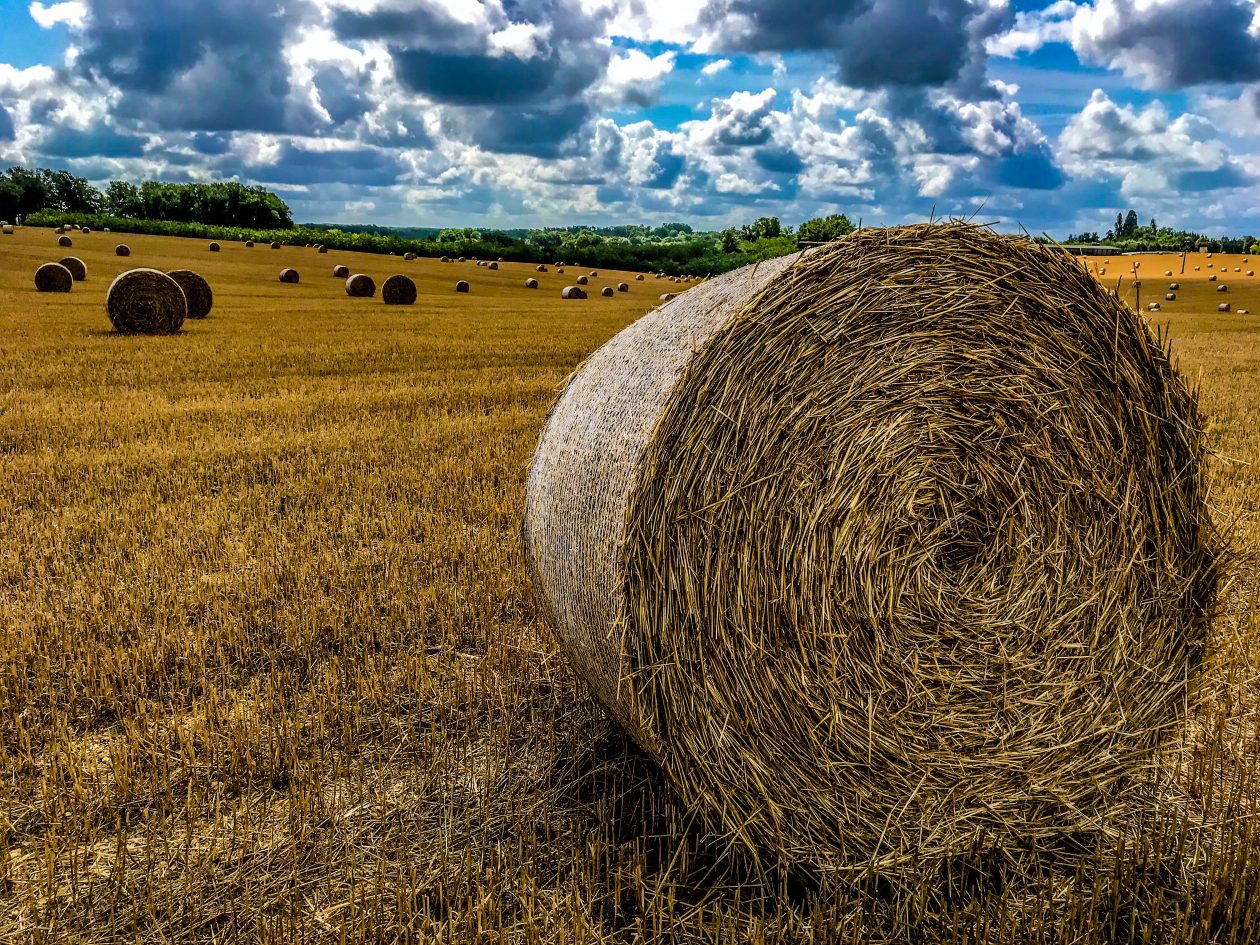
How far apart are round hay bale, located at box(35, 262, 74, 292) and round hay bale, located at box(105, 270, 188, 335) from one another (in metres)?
12.3

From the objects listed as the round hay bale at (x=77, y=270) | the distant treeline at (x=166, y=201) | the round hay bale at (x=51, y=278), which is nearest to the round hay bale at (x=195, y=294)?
the round hay bale at (x=51, y=278)

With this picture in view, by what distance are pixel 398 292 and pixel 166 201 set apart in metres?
64.2

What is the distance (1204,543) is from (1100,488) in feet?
2.03

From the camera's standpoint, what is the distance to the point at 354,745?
444 centimetres

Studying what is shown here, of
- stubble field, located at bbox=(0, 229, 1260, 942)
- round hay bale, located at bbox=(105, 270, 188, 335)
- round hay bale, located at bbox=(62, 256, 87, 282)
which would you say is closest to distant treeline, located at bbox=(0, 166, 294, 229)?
round hay bale, located at bbox=(62, 256, 87, 282)

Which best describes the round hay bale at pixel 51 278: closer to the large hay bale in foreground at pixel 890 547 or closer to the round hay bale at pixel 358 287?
the round hay bale at pixel 358 287

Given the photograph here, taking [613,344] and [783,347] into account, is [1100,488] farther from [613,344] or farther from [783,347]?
[613,344]

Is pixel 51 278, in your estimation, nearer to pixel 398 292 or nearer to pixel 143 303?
pixel 398 292

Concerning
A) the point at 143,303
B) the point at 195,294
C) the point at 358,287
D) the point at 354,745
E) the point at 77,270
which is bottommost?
the point at 354,745

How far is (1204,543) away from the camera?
167 inches

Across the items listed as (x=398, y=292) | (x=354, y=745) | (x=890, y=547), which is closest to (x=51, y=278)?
(x=398, y=292)

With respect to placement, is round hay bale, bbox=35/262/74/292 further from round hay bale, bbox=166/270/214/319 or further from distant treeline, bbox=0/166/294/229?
distant treeline, bbox=0/166/294/229

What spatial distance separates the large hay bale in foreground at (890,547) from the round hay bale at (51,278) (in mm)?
32513

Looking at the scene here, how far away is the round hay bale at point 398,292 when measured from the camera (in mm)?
32562
